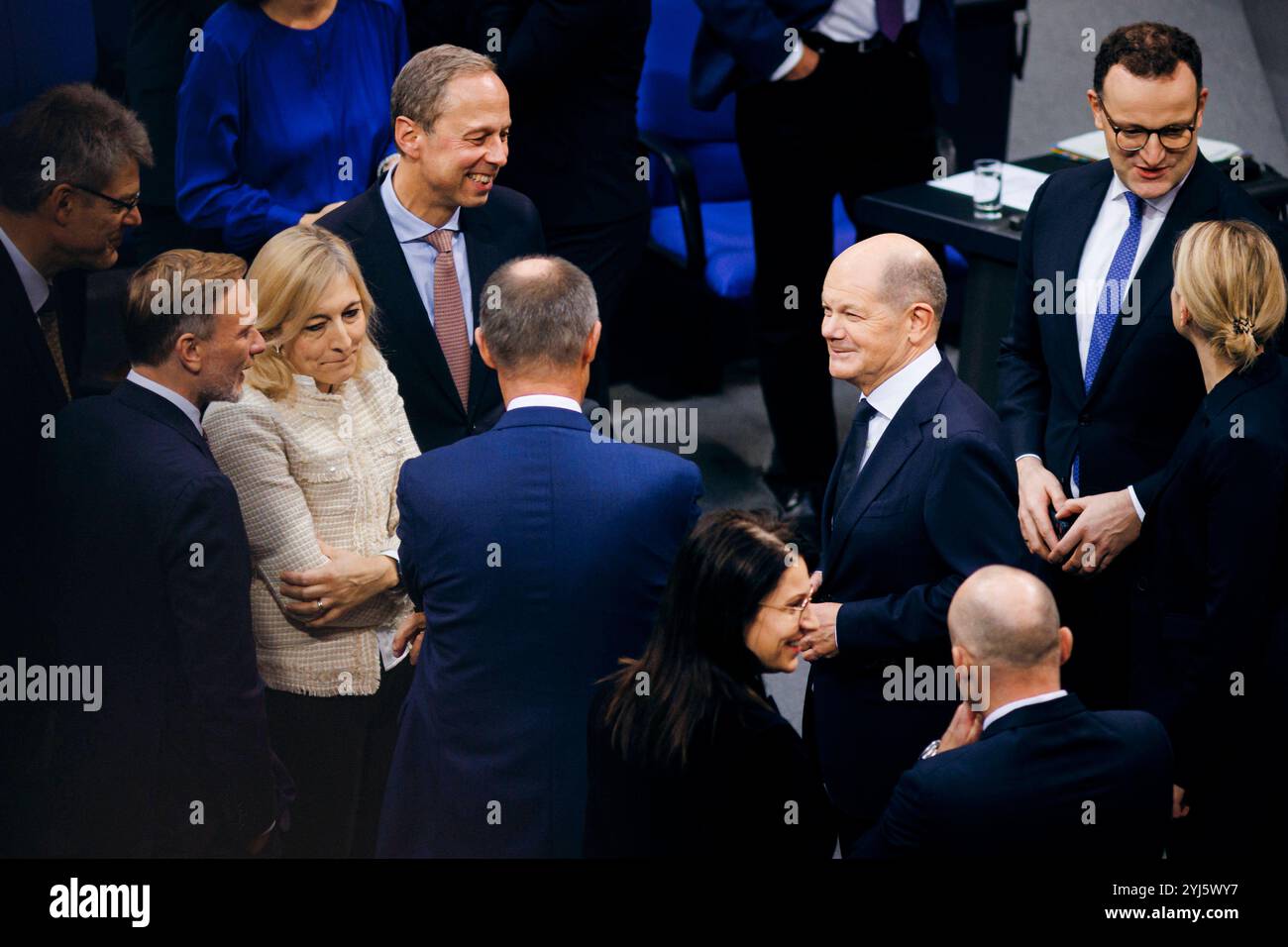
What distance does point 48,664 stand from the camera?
2768 mm

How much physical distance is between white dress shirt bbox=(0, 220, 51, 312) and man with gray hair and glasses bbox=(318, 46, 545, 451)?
583 mm

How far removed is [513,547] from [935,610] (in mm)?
669

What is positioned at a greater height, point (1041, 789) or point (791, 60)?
point (791, 60)

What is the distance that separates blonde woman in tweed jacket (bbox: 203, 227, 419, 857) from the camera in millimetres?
2738

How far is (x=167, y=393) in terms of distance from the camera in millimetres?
2611

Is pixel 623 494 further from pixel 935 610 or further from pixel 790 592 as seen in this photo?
pixel 935 610

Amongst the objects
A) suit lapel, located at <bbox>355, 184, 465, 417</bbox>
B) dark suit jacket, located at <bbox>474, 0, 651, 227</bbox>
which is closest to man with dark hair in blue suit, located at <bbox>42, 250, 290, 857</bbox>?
suit lapel, located at <bbox>355, 184, 465, 417</bbox>

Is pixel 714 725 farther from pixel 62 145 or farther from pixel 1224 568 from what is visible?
pixel 62 145

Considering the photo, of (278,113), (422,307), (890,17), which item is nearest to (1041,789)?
(422,307)

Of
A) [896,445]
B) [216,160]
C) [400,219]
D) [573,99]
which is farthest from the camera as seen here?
[573,99]

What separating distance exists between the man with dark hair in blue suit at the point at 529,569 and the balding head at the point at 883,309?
355 mm

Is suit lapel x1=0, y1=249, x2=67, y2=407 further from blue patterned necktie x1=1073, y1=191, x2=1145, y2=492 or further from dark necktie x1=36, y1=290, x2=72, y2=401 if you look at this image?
blue patterned necktie x1=1073, y1=191, x2=1145, y2=492
